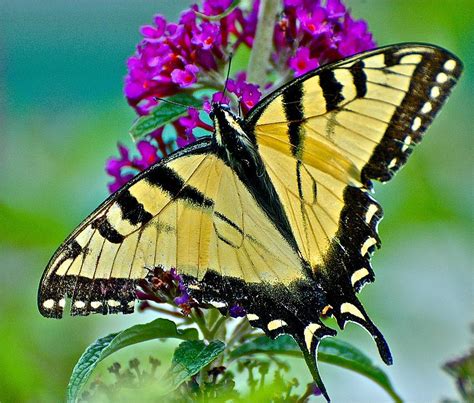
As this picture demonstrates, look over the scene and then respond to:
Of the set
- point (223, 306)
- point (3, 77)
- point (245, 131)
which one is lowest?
point (223, 306)

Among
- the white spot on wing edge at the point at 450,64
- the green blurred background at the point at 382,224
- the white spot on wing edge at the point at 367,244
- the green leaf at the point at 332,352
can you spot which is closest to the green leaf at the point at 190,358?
the green leaf at the point at 332,352

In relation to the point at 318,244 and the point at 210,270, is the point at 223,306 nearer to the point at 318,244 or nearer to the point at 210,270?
the point at 210,270

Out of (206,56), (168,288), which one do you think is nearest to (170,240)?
(168,288)

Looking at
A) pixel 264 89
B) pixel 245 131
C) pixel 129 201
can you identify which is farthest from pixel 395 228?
pixel 129 201

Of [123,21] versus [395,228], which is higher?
[123,21]

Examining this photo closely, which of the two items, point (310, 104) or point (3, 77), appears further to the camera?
point (3, 77)

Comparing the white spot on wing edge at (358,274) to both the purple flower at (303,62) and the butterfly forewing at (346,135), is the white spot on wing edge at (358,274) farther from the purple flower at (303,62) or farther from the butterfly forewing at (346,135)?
the purple flower at (303,62)

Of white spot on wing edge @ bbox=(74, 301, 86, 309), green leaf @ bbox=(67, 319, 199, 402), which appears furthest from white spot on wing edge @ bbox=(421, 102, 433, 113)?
white spot on wing edge @ bbox=(74, 301, 86, 309)
